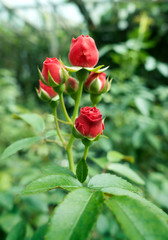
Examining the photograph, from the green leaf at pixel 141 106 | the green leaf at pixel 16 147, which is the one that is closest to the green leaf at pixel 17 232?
the green leaf at pixel 16 147

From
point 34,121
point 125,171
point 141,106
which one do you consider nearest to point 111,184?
point 125,171

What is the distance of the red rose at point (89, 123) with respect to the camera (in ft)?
1.31

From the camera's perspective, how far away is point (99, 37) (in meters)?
3.41

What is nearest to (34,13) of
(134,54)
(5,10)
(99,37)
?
(5,10)

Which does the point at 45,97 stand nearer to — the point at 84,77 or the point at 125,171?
the point at 84,77

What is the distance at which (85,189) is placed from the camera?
30cm

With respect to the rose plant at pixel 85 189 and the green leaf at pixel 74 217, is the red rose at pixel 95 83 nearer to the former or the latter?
the rose plant at pixel 85 189

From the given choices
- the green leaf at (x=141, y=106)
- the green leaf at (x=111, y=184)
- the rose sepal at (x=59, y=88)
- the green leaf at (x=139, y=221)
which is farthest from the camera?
the green leaf at (x=141, y=106)

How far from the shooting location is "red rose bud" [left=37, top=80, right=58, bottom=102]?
1.55 ft

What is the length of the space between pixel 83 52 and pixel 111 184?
0.29 m

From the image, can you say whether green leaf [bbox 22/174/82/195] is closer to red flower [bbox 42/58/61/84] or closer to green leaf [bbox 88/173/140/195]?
green leaf [bbox 88/173/140/195]

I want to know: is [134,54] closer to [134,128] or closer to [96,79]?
[134,128]

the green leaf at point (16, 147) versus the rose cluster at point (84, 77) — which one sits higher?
the rose cluster at point (84, 77)

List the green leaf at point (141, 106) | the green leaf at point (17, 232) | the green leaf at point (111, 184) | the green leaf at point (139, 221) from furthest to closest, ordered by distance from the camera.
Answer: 1. the green leaf at point (141, 106)
2. the green leaf at point (17, 232)
3. the green leaf at point (111, 184)
4. the green leaf at point (139, 221)
